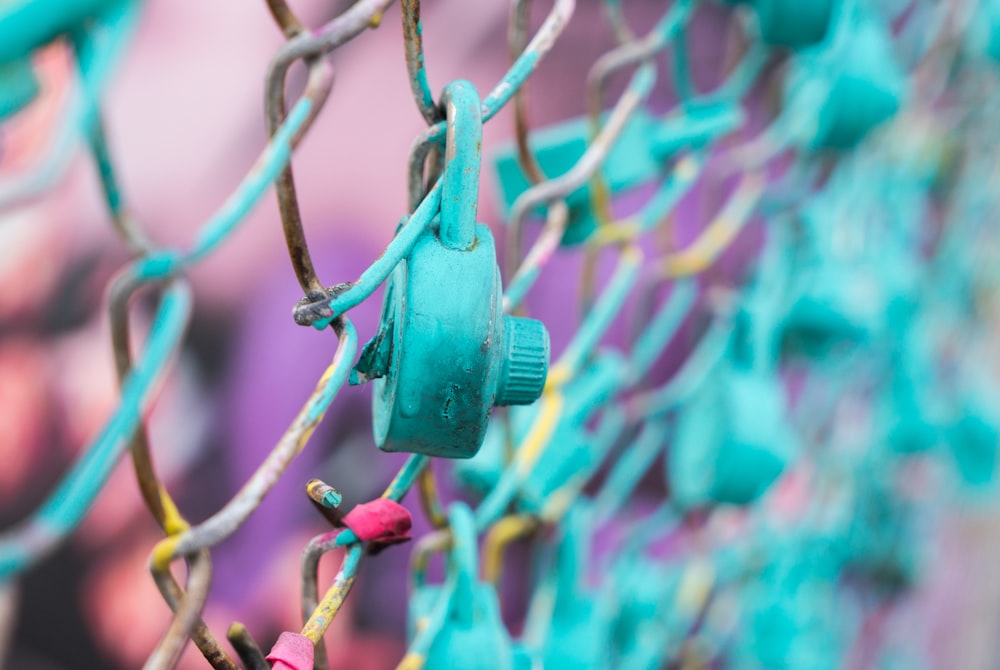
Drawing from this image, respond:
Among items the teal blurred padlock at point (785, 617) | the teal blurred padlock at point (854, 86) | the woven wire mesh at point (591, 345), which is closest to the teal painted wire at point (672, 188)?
the woven wire mesh at point (591, 345)

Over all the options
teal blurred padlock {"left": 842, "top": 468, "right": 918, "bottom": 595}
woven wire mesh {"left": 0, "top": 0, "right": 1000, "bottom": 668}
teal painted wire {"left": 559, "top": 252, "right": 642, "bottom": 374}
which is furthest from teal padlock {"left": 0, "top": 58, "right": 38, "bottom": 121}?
teal blurred padlock {"left": 842, "top": 468, "right": 918, "bottom": 595}

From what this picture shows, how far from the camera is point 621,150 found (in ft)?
1.06

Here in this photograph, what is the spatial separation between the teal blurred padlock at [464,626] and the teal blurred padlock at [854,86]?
0.33m

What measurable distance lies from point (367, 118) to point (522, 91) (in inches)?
27.5

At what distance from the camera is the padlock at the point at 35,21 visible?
0.14 m

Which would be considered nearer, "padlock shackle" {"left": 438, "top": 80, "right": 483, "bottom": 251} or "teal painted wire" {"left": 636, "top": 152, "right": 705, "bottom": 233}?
"padlock shackle" {"left": 438, "top": 80, "right": 483, "bottom": 251}

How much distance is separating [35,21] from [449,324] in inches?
4.0

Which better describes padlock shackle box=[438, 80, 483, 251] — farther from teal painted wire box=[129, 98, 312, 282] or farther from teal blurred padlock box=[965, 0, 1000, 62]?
teal blurred padlock box=[965, 0, 1000, 62]

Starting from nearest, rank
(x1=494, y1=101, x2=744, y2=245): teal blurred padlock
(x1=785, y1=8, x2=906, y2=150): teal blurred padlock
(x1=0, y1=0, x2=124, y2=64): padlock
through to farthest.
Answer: (x1=0, y1=0, x2=124, y2=64): padlock → (x1=494, y1=101, x2=744, y2=245): teal blurred padlock → (x1=785, y1=8, x2=906, y2=150): teal blurred padlock

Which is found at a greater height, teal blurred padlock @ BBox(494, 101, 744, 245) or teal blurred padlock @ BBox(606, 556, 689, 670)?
teal blurred padlock @ BBox(494, 101, 744, 245)

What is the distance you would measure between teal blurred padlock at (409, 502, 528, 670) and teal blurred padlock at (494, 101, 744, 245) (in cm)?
14

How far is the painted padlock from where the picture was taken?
0.51ft

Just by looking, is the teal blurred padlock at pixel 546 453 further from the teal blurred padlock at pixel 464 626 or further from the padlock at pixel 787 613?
the padlock at pixel 787 613

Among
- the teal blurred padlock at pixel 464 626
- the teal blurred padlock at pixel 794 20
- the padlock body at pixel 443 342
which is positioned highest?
the teal blurred padlock at pixel 794 20
